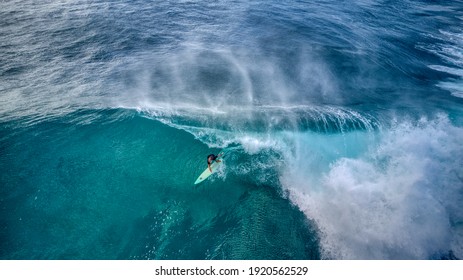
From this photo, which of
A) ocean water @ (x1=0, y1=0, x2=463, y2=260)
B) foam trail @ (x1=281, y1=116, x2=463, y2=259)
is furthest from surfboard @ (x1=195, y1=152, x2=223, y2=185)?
foam trail @ (x1=281, y1=116, x2=463, y2=259)

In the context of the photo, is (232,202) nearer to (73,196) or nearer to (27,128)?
(73,196)

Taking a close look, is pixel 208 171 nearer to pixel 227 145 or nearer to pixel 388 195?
pixel 227 145

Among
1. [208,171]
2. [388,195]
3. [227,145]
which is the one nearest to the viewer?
[388,195]

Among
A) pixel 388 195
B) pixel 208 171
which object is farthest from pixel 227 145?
pixel 388 195

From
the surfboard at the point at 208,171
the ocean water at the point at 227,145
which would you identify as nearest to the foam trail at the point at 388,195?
the ocean water at the point at 227,145

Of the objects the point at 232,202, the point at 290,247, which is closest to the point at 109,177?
the point at 232,202

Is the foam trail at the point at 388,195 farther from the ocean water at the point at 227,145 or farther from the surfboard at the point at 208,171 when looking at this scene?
the surfboard at the point at 208,171
